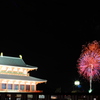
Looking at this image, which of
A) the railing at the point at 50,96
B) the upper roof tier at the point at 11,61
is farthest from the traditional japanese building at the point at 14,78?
the railing at the point at 50,96

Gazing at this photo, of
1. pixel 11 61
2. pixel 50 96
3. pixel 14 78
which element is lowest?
pixel 50 96

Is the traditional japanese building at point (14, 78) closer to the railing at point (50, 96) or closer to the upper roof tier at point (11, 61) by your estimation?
the upper roof tier at point (11, 61)

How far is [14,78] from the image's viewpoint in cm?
5259

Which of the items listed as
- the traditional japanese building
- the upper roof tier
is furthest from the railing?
the upper roof tier

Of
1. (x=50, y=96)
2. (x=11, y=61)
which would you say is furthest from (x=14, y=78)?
(x=50, y=96)

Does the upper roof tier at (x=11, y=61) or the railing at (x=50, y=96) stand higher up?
the upper roof tier at (x=11, y=61)

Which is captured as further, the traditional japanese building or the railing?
the traditional japanese building

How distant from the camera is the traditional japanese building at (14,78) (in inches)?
2071

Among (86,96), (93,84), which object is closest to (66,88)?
(93,84)

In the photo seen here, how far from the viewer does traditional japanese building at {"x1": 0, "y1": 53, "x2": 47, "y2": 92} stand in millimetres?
52594

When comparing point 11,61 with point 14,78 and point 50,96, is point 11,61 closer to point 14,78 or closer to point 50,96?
point 14,78

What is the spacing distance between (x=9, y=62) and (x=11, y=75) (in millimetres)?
4058

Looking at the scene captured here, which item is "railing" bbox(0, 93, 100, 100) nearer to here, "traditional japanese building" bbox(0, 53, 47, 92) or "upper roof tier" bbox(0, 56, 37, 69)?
"traditional japanese building" bbox(0, 53, 47, 92)

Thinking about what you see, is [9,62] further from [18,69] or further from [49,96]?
[49,96]
